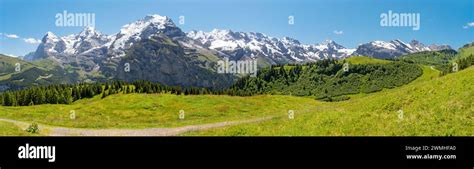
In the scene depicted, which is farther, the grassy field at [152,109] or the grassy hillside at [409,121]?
the grassy field at [152,109]

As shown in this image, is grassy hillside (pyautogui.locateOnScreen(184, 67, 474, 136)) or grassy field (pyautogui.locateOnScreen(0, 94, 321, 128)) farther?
grassy field (pyautogui.locateOnScreen(0, 94, 321, 128))

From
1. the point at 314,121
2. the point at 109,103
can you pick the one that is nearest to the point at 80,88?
A: the point at 109,103

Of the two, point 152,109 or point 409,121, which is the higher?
point 409,121

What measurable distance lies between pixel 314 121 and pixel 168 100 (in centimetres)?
6579

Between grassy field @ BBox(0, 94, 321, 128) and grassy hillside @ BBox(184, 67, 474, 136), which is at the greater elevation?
grassy hillside @ BBox(184, 67, 474, 136)

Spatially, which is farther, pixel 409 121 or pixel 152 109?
pixel 152 109

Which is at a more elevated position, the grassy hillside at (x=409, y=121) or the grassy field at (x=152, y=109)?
the grassy hillside at (x=409, y=121)
